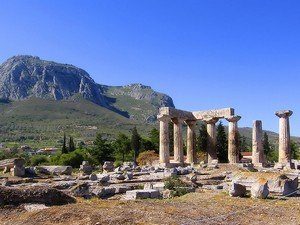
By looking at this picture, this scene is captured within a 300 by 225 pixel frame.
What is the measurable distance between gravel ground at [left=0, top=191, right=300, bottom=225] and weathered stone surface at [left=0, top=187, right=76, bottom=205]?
47 cm

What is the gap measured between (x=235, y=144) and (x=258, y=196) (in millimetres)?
26489

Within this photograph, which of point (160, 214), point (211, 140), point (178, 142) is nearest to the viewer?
point (160, 214)

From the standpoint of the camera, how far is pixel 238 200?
17484 mm

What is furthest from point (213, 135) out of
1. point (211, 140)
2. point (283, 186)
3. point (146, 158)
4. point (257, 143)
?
point (283, 186)

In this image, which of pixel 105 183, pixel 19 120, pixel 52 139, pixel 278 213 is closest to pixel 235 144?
pixel 105 183

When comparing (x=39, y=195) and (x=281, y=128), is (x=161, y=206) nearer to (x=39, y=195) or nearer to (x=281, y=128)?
(x=39, y=195)

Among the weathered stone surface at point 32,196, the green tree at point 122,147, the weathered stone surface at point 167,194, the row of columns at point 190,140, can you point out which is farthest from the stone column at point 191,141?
the weathered stone surface at point 32,196

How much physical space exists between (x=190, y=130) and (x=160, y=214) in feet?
112

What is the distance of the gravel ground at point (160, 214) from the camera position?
41.8ft

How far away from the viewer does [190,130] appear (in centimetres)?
4741

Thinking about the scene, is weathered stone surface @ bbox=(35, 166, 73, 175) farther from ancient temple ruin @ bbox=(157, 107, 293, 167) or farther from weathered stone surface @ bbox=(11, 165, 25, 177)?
ancient temple ruin @ bbox=(157, 107, 293, 167)

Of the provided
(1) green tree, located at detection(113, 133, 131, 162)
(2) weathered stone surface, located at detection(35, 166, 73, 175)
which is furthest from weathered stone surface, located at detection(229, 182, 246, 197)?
(1) green tree, located at detection(113, 133, 131, 162)

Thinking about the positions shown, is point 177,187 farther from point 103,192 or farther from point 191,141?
point 191,141

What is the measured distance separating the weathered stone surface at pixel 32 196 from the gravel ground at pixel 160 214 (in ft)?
1.55
